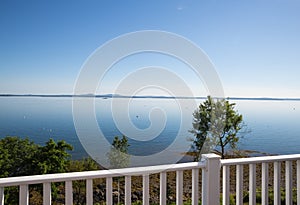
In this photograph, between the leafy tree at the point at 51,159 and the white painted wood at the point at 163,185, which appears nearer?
the white painted wood at the point at 163,185

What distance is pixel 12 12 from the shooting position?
3871mm

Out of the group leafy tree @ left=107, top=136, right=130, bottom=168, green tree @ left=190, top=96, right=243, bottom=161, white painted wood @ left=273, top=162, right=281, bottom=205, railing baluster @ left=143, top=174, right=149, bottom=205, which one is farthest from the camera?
green tree @ left=190, top=96, right=243, bottom=161

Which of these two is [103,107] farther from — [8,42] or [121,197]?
[8,42]

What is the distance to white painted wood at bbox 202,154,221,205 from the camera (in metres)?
1.83

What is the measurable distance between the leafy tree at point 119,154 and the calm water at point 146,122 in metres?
0.07

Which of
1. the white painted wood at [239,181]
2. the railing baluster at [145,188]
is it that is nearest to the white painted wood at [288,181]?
the white painted wood at [239,181]

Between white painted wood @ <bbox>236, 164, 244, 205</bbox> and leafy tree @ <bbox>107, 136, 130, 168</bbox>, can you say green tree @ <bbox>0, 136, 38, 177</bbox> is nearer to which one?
leafy tree @ <bbox>107, 136, 130, 168</bbox>

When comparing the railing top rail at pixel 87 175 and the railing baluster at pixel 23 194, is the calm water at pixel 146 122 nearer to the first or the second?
the railing top rail at pixel 87 175

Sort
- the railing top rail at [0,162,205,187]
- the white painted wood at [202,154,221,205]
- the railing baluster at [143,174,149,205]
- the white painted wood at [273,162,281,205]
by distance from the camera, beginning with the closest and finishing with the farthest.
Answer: the railing top rail at [0,162,205,187], the railing baluster at [143,174,149,205], the white painted wood at [202,154,221,205], the white painted wood at [273,162,281,205]

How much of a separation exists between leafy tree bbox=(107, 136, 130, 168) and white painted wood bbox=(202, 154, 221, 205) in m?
0.60

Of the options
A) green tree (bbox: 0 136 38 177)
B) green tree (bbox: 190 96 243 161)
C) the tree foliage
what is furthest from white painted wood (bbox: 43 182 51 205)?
green tree (bbox: 0 136 38 177)

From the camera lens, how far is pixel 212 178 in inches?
72.5

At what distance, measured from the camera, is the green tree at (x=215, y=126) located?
10.2ft

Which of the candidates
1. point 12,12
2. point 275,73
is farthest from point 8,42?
point 275,73
